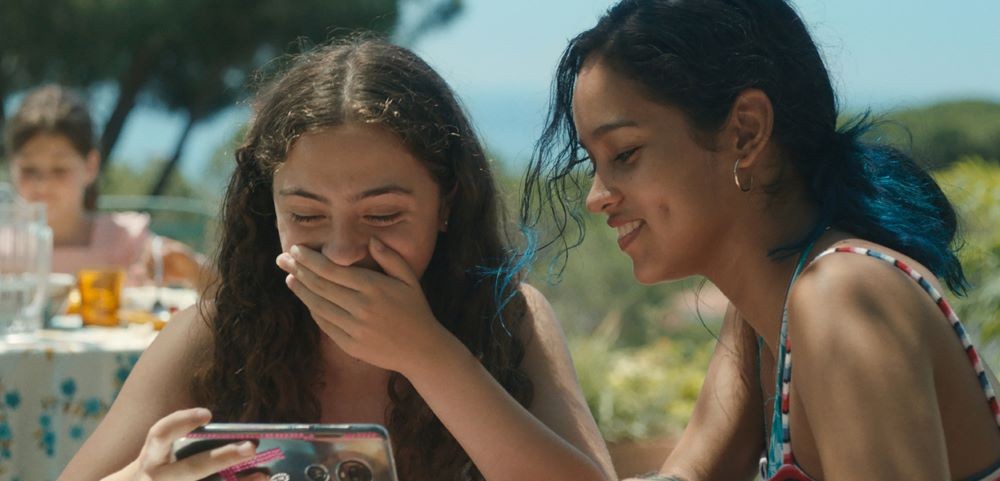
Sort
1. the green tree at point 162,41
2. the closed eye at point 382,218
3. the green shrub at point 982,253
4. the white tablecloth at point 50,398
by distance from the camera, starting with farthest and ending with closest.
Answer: the green tree at point 162,41 → the green shrub at point 982,253 → the white tablecloth at point 50,398 → the closed eye at point 382,218

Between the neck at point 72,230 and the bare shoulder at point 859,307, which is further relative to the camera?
the neck at point 72,230

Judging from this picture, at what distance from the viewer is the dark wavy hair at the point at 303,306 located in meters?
1.83

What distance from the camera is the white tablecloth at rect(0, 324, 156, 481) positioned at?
2.61 metres

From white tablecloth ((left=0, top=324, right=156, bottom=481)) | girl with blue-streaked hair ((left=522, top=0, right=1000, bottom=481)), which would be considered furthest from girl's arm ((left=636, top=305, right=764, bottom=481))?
white tablecloth ((left=0, top=324, right=156, bottom=481))

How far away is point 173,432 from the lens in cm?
141

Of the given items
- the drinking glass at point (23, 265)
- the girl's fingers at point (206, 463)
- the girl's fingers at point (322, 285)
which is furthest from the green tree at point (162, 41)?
the girl's fingers at point (206, 463)

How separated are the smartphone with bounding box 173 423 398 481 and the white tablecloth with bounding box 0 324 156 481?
4.46ft

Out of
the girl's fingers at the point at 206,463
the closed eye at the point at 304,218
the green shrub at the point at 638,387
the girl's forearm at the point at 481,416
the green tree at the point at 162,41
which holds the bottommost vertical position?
the green shrub at the point at 638,387

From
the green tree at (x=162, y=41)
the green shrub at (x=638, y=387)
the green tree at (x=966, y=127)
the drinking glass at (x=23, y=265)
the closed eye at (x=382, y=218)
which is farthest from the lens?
the green tree at (x=966, y=127)

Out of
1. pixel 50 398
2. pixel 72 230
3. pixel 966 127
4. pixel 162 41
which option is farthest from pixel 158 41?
pixel 50 398

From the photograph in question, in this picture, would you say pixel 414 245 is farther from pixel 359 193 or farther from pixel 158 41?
pixel 158 41

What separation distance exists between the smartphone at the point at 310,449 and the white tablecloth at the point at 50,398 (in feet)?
4.46

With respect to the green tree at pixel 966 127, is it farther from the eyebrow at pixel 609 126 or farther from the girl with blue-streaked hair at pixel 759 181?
the eyebrow at pixel 609 126

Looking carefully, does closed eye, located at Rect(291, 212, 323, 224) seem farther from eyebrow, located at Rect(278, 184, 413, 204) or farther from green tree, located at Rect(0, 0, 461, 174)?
green tree, located at Rect(0, 0, 461, 174)
